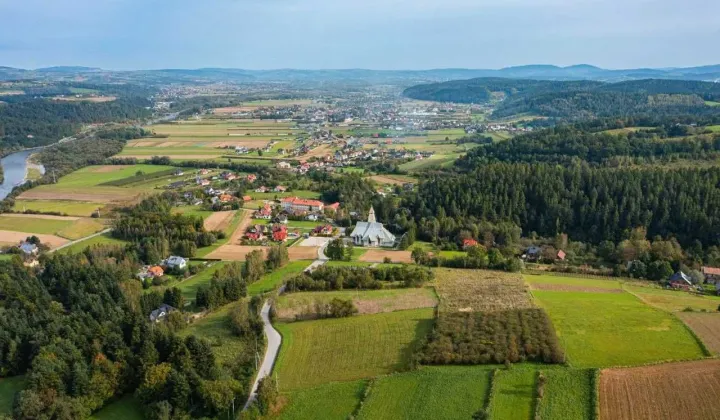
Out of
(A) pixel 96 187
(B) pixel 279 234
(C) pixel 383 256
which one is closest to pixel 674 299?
(C) pixel 383 256

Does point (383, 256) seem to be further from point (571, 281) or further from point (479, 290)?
point (571, 281)

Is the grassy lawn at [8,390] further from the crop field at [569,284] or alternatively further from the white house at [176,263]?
the crop field at [569,284]

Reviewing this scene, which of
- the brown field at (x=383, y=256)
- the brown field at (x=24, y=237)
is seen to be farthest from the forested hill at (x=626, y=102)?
the brown field at (x=24, y=237)

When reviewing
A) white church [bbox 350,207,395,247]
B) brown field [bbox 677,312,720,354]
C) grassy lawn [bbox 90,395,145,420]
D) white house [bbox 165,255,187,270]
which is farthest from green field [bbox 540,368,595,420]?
white house [bbox 165,255,187,270]

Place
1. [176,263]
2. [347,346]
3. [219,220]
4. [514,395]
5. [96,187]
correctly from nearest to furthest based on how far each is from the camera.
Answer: [514,395], [347,346], [176,263], [219,220], [96,187]

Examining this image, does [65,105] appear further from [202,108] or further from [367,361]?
[367,361]
